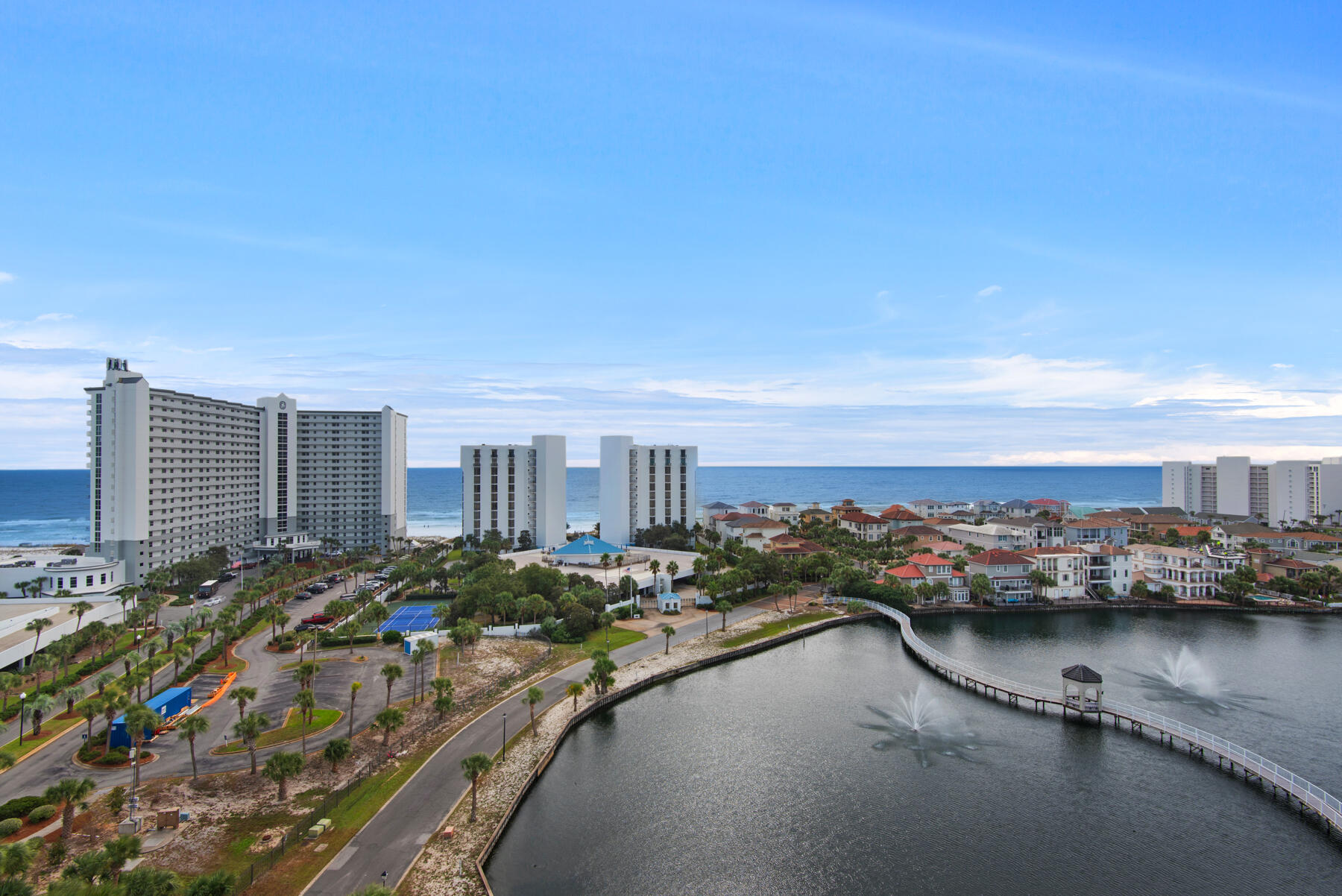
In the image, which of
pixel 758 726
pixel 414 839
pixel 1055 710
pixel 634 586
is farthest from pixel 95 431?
pixel 1055 710

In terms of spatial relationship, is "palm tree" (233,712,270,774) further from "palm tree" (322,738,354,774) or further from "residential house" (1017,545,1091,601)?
"residential house" (1017,545,1091,601)

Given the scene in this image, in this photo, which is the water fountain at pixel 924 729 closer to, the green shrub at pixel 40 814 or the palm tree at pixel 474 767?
the palm tree at pixel 474 767

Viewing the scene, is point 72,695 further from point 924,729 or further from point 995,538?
point 995,538

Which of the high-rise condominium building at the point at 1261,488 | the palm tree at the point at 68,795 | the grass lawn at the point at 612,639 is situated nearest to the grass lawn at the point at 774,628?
the grass lawn at the point at 612,639

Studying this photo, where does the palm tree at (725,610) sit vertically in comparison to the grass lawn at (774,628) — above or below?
above

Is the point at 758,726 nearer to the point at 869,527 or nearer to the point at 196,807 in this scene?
the point at 196,807

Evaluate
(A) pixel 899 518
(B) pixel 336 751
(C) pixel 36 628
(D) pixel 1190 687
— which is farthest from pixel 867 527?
(C) pixel 36 628

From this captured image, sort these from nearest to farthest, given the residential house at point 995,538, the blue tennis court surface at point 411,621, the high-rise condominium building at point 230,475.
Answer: the blue tennis court surface at point 411,621 → the high-rise condominium building at point 230,475 → the residential house at point 995,538
